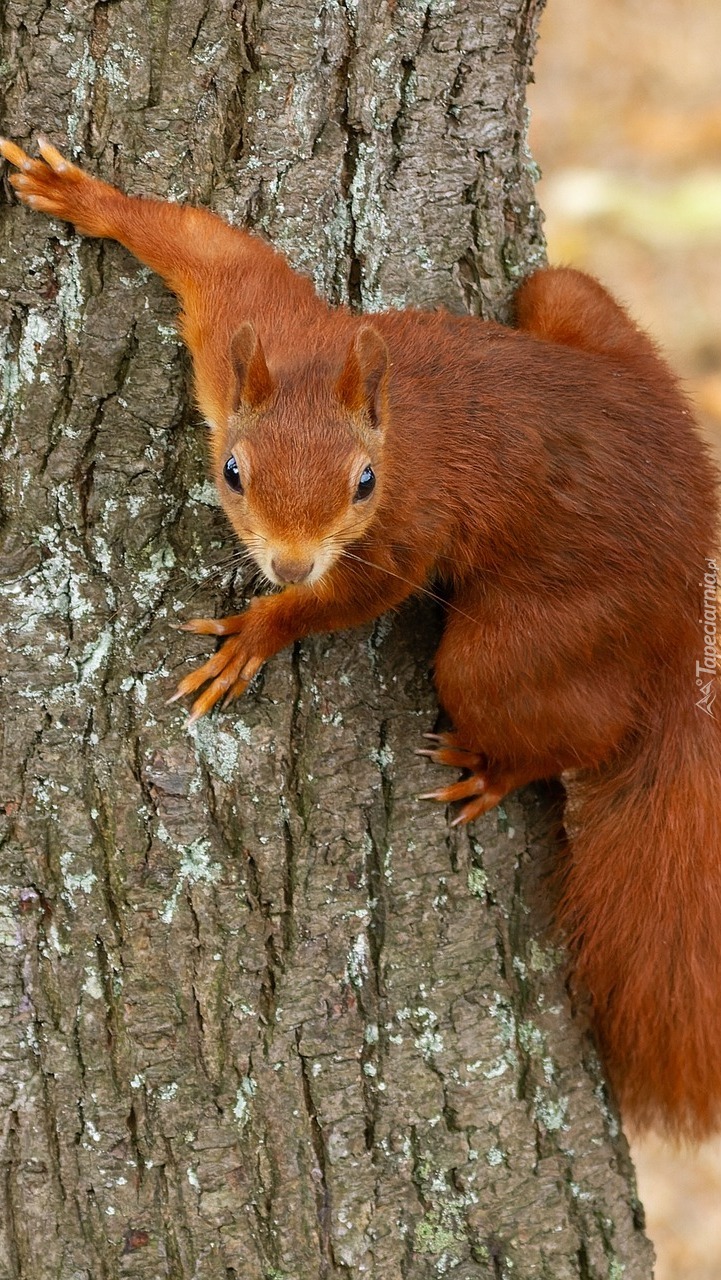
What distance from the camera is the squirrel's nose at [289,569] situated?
1.85 metres

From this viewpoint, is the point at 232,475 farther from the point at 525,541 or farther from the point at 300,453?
the point at 525,541

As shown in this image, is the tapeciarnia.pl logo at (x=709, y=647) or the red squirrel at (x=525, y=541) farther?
the tapeciarnia.pl logo at (x=709, y=647)

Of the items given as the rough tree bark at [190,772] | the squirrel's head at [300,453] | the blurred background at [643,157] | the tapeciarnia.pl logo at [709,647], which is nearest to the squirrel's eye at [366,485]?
the squirrel's head at [300,453]

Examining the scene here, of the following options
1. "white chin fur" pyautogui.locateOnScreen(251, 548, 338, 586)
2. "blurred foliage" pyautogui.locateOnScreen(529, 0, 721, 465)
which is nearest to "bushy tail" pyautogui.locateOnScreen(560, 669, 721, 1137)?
"white chin fur" pyautogui.locateOnScreen(251, 548, 338, 586)

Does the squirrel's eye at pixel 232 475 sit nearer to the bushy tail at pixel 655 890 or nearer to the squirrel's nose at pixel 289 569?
the squirrel's nose at pixel 289 569

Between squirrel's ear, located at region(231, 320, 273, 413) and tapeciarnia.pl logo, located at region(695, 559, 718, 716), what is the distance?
0.91m

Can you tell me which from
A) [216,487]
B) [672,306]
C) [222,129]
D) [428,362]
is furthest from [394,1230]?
[672,306]

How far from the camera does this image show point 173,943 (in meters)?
2.06

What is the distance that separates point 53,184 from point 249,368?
1.44 feet

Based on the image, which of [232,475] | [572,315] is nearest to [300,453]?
[232,475]

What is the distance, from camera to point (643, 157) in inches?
271

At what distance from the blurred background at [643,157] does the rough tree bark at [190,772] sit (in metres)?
3.43

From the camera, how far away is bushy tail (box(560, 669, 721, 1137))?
232 cm

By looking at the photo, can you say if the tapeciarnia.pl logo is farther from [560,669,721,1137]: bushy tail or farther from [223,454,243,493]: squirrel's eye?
[223,454,243,493]: squirrel's eye
